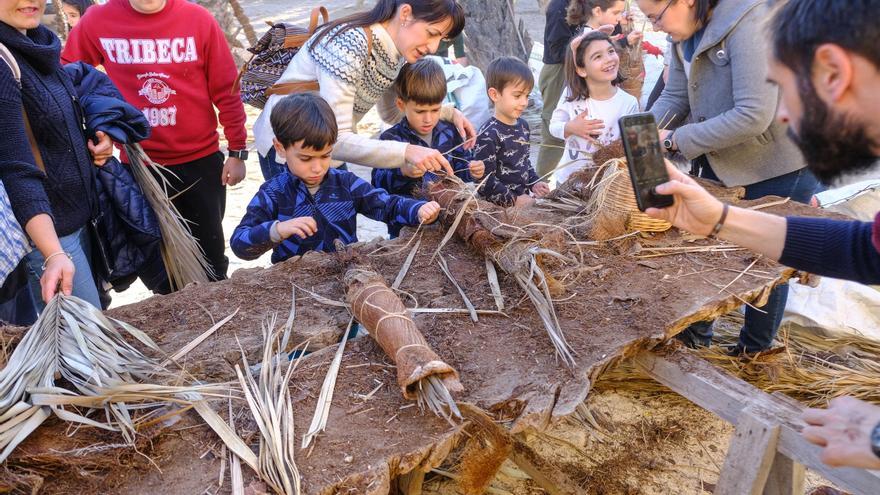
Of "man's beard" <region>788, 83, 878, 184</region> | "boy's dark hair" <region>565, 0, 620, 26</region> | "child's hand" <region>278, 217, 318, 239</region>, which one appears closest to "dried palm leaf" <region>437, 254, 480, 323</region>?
"child's hand" <region>278, 217, 318, 239</region>

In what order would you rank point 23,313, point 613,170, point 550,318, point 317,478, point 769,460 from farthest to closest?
point 613,170
point 23,313
point 550,318
point 769,460
point 317,478

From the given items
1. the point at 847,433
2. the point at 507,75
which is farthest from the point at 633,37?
the point at 847,433

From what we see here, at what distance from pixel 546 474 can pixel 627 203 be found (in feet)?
3.67

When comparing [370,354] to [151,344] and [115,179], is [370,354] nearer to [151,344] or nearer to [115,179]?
[151,344]

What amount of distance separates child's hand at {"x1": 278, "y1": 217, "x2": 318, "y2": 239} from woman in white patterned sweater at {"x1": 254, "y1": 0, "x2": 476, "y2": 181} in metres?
0.38

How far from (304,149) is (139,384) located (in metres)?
1.20

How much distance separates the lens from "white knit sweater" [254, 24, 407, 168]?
2.73m

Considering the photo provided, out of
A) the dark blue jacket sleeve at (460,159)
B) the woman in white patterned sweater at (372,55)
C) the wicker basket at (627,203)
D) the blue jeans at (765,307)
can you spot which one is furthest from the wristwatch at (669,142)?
the woman in white patterned sweater at (372,55)

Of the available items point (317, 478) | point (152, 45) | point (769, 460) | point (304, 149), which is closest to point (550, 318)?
point (769, 460)

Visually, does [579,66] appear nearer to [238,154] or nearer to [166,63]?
[238,154]

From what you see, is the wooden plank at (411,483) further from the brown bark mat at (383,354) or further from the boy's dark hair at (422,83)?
the boy's dark hair at (422,83)

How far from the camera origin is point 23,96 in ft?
7.53

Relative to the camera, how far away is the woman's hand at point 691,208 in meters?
2.01

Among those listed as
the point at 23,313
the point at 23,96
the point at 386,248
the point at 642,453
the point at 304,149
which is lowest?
the point at 642,453
